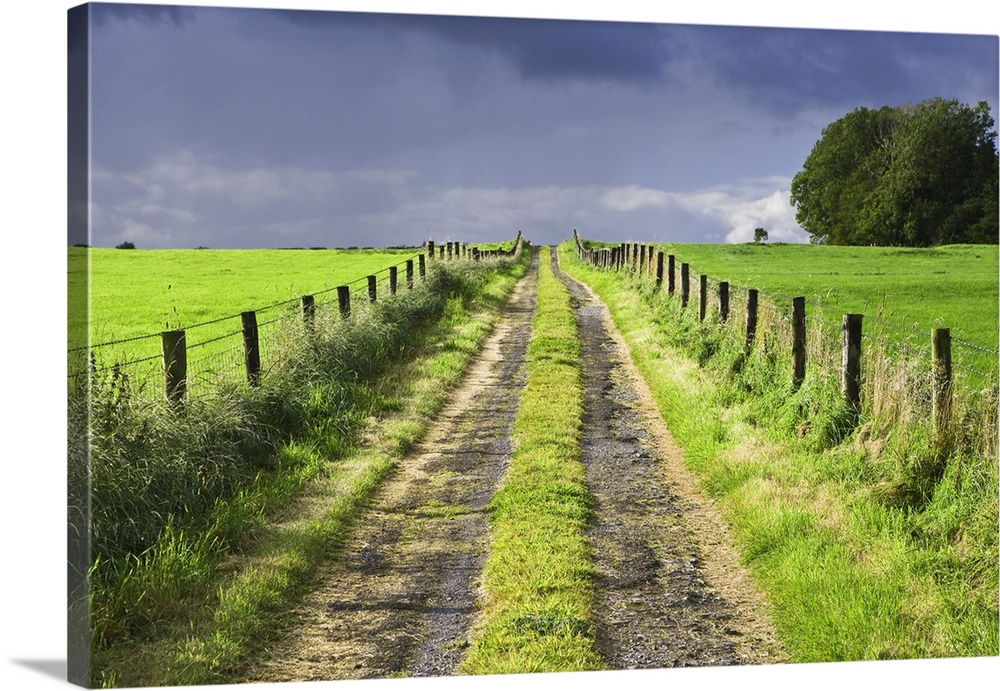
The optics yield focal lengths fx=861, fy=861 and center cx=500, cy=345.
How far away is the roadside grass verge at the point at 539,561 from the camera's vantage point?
5332mm

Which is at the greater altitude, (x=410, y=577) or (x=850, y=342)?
(x=850, y=342)

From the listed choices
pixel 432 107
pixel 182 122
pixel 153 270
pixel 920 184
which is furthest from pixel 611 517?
pixel 153 270

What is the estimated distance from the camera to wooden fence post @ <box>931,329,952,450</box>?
725 cm

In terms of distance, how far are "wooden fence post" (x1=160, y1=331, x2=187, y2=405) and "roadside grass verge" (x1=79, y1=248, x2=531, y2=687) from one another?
0.23 meters

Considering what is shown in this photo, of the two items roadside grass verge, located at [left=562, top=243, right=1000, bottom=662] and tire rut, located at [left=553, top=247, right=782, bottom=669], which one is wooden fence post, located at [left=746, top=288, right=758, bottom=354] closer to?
roadside grass verge, located at [left=562, top=243, right=1000, bottom=662]

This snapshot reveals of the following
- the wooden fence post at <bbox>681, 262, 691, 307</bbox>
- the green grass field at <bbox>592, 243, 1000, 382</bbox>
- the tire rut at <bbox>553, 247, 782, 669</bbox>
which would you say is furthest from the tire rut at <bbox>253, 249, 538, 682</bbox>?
the wooden fence post at <bbox>681, 262, 691, 307</bbox>

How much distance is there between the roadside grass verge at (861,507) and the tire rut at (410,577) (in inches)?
87.3

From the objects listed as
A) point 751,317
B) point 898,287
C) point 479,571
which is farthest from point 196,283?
point 479,571

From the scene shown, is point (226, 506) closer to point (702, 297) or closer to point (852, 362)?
point (852, 362)

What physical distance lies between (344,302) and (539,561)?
857 cm

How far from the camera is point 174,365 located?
818 centimetres

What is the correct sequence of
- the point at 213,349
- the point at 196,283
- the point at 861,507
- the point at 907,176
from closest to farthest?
1. the point at 861,507
2. the point at 907,176
3. the point at 213,349
4. the point at 196,283

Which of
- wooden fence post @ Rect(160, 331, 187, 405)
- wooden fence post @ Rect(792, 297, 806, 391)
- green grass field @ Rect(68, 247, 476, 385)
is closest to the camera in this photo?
wooden fence post @ Rect(160, 331, 187, 405)

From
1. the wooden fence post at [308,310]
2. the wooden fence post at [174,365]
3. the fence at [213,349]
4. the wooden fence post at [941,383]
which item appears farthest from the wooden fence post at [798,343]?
the wooden fence post at [174,365]
